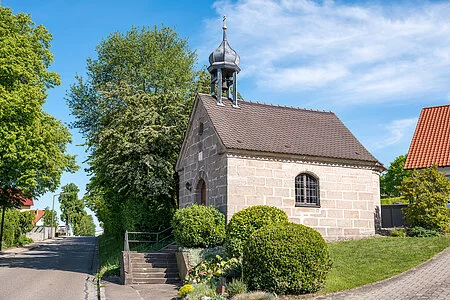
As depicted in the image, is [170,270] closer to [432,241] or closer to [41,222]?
[432,241]

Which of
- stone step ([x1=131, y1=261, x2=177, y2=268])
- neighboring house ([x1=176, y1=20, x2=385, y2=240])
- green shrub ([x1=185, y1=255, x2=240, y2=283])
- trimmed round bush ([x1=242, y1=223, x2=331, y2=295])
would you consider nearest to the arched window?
neighboring house ([x1=176, y1=20, x2=385, y2=240])

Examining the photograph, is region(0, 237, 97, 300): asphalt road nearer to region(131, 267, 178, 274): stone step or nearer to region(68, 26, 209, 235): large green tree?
region(131, 267, 178, 274): stone step

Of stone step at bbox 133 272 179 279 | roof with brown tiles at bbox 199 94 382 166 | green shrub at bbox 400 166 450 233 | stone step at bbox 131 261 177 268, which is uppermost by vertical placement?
roof with brown tiles at bbox 199 94 382 166

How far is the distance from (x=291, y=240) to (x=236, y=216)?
4.38m

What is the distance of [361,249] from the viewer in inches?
669

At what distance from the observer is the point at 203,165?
21453 millimetres

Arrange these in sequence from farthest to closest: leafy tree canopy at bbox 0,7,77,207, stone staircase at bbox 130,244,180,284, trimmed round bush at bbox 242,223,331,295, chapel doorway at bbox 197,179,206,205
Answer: leafy tree canopy at bbox 0,7,77,207 → chapel doorway at bbox 197,179,206,205 → stone staircase at bbox 130,244,180,284 → trimmed round bush at bbox 242,223,331,295

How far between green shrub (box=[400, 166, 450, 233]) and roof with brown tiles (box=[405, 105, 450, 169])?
4157 mm

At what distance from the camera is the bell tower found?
72.6 ft

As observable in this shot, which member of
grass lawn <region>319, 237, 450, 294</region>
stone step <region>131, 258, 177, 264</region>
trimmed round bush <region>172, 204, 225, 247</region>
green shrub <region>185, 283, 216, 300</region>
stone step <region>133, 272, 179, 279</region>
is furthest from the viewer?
stone step <region>131, 258, 177, 264</region>

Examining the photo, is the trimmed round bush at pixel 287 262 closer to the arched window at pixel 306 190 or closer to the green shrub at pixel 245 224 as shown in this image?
the green shrub at pixel 245 224

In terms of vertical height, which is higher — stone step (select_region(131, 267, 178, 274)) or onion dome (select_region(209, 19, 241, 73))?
onion dome (select_region(209, 19, 241, 73))

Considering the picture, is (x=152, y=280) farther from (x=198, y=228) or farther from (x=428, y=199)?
(x=428, y=199)

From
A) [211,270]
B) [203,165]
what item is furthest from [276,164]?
[211,270]
